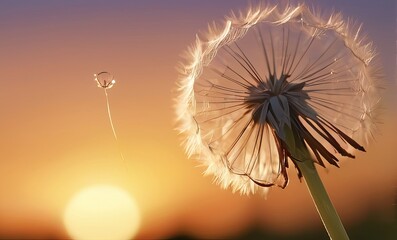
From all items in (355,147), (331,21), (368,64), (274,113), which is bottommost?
(355,147)

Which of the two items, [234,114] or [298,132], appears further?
[234,114]

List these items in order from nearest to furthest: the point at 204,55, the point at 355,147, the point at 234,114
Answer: the point at 355,147 < the point at 234,114 < the point at 204,55

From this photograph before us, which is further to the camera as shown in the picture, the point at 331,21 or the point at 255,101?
the point at 331,21

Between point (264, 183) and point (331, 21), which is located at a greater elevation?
point (331, 21)

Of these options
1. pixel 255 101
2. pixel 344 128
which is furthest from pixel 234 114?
pixel 344 128

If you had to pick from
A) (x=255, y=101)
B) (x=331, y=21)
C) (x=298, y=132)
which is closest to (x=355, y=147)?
(x=298, y=132)

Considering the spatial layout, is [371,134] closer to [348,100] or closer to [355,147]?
[348,100]

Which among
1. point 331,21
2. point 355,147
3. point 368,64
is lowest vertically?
point 355,147

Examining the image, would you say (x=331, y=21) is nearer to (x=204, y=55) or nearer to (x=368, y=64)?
(x=368, y=64)

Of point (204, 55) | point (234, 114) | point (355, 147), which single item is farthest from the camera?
point (204, 55)

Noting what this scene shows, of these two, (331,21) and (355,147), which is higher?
(331,21)
